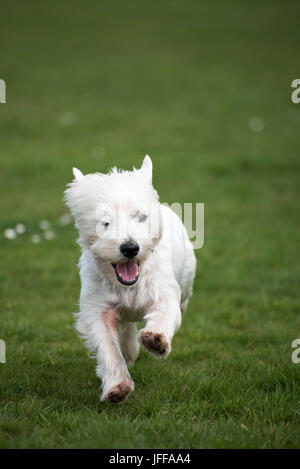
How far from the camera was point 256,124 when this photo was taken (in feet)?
58.0

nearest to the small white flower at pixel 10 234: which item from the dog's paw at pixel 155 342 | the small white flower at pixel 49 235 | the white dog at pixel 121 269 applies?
the small white flower at pixel 49 235

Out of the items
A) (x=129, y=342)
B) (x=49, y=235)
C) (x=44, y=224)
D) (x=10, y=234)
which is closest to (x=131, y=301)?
(x=129, y=342)

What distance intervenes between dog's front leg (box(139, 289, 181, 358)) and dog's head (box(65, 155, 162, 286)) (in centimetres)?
32

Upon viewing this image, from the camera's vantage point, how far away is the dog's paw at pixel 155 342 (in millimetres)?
4277

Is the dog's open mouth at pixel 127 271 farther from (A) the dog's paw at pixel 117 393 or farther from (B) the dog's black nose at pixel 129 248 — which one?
(A) the dog's paw at pixel 117 393

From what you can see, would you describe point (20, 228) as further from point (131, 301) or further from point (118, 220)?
point (118, 220)

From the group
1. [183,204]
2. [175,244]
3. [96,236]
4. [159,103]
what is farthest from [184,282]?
[159,103]

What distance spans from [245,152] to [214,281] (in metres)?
7.23

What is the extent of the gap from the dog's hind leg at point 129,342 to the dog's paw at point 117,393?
1.25m

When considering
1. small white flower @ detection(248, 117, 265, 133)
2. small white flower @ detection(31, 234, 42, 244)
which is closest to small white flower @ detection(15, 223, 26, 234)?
small white flower @ detection(31, 234, 42, 244)

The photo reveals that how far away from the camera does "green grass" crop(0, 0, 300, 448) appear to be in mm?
4566

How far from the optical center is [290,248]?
9344mm

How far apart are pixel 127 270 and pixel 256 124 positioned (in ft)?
45.6

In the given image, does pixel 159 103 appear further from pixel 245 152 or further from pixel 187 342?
pixel 187 342
